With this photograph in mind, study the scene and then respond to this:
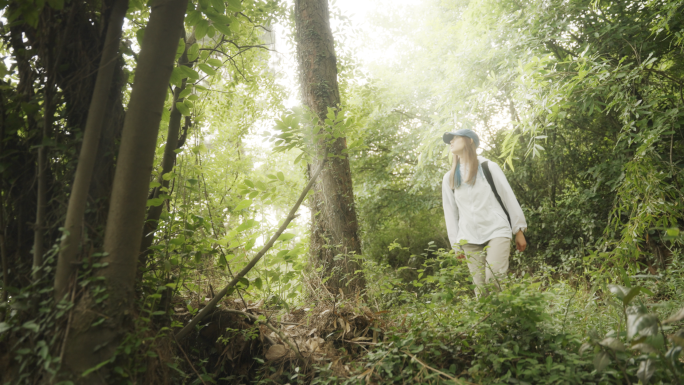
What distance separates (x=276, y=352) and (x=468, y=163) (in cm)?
226

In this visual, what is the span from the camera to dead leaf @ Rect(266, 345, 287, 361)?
6.80 feet

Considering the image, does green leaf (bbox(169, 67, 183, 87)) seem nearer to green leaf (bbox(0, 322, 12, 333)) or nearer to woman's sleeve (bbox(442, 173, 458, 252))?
green leaf (bbox(0, 322, 12, 333))

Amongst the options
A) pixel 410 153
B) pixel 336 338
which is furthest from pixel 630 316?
pixel 410 153

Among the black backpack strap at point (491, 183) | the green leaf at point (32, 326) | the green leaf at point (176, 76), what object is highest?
the green leaf at point (176, 76)

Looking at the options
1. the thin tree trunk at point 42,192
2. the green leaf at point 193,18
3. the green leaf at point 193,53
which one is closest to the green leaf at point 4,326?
the thin tree trunk at point 42,192

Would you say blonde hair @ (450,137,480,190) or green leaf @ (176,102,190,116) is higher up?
blonde hair @ (450,137,480,190)

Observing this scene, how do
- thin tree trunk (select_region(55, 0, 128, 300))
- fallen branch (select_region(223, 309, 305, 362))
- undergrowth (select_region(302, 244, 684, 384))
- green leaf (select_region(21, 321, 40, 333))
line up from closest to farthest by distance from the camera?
green leaf (select_region(21, 321, 40, 333))
thin tree trunk (select_region(55, 0, 128, 300))
undergrowth (select_region(302, 244, 684, 384))
fallen branch (select_region(223, 309, 305, 362))

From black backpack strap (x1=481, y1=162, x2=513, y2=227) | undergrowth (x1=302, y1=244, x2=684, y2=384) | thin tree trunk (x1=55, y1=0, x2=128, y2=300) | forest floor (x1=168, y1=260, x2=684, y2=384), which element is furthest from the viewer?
black backpack strap (x1=481, y1=162, x2=513, y2=227)

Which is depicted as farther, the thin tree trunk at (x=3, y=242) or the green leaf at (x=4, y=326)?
the thin tree trunk at (x=3, y=242)

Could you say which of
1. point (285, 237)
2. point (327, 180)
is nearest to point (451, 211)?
point (327, 180)

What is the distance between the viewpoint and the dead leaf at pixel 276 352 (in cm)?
207

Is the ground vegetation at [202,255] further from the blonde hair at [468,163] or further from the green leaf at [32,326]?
the blonde hair at [468,163]

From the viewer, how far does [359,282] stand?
→ 307 cm

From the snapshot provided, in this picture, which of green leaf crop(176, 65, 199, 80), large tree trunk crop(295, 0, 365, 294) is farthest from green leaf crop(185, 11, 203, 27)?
large tree trunk crop(295, 0, 365, 294)
